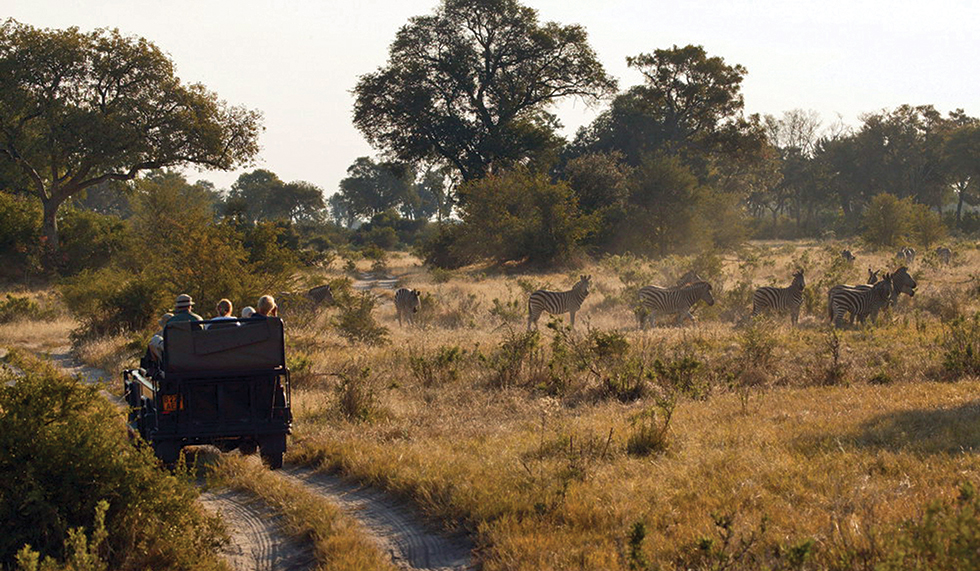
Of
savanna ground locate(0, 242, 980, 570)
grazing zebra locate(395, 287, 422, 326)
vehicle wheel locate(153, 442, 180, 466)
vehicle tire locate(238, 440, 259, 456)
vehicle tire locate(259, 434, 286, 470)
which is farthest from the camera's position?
grazing zebra locate(395, 287, 422, 326)

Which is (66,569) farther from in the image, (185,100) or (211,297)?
(185,100)

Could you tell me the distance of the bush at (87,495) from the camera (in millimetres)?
5906

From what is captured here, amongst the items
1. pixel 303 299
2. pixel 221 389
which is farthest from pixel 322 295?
pixel 221 389

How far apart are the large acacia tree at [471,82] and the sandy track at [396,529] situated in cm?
4303

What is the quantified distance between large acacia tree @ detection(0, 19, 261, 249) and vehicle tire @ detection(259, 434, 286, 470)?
29.6 metres

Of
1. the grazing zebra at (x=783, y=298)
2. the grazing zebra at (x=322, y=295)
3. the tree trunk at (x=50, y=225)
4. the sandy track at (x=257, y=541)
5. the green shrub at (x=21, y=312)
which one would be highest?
the tree trunk at (x=50, y=225)

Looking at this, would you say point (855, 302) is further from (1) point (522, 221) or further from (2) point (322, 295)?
(1) point (522, 221)

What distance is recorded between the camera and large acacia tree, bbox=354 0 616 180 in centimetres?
5041

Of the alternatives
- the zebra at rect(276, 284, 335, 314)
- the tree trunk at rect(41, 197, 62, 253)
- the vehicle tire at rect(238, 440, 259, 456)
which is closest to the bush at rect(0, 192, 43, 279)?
the tree trunk at rect(41, 197, 62, 253)

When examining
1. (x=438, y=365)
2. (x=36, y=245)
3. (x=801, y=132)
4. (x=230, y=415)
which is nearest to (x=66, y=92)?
(x=36, y=245)

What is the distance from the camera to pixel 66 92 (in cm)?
3484

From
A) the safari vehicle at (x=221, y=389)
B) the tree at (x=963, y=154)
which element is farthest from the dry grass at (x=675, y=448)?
the tree at (x=963, y=154)

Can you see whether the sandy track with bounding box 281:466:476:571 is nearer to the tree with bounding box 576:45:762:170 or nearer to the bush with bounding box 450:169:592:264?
the bush with bounding box 450:169:592:264

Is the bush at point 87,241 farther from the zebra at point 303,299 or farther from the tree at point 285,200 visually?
the tree at point 285,200
